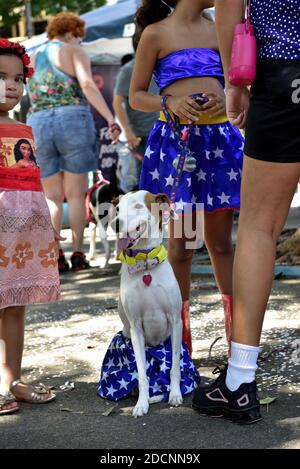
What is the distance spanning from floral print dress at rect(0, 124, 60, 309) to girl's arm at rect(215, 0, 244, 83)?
1.03 m

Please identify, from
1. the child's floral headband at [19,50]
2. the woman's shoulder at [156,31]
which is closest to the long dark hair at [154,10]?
the woman's shoulder at [156,31]

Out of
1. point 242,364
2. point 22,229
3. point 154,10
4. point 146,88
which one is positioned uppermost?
point 154,10

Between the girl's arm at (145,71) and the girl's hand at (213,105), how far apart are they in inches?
9.8

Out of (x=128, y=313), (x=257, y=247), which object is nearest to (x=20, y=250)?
(x=128, y=313)

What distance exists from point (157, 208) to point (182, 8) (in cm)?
103

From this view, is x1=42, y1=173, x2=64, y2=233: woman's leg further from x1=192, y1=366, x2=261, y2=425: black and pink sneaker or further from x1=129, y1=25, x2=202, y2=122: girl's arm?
x1=192, y1=366, x2=261, y2=425: black and pink sneaker

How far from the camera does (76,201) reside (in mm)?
7371

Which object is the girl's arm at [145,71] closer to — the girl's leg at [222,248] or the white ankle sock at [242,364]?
the girl's leg at [222,248]

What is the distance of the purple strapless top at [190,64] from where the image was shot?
3.75 metres

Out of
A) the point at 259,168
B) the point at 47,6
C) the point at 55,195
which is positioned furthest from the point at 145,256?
the point at 47,6

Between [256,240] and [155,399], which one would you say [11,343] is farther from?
[256,240]

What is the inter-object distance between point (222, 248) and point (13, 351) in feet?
3.77

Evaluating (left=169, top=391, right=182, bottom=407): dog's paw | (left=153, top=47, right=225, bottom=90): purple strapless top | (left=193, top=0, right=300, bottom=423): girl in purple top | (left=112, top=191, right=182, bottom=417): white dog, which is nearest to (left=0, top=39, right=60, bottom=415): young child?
(left=112, top=191, right=182, bottom=417): white dog

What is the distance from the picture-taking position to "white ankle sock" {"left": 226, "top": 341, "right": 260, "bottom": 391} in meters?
3.07
